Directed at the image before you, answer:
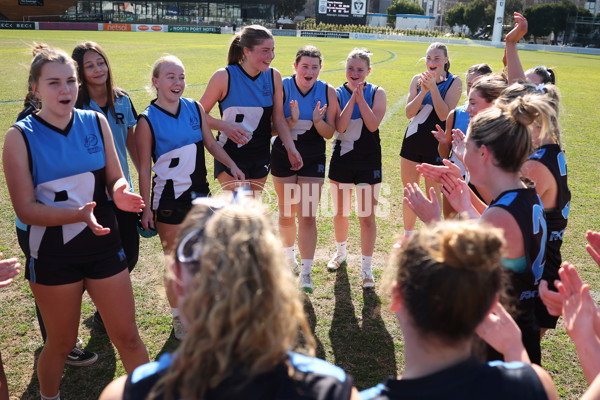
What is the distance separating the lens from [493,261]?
1.53m

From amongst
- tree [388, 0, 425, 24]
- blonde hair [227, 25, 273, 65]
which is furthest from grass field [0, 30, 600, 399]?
tree [388, 0, 425, 24]

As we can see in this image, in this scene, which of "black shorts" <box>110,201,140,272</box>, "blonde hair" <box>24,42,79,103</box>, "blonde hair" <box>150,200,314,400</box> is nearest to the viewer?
"blonde hair" <box>150,200,314,400</box>

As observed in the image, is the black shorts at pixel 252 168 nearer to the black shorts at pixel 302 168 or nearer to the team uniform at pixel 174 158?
the black shorts at pixel 302 168

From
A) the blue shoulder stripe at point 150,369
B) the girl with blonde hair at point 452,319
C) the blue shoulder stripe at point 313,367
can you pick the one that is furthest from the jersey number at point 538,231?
the blue shoulder stripe at point 150,369

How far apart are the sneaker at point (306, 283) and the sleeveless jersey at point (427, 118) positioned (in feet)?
6.97

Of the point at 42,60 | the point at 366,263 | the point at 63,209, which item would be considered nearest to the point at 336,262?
the point at 366,263

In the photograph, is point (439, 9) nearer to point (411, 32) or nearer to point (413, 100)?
point (411, 32)

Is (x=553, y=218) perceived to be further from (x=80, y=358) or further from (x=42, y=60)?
(x=80, y=358)

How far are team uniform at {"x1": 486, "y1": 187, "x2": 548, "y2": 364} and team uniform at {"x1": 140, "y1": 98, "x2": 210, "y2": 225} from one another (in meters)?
2.42

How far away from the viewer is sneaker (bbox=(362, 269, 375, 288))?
4.95m

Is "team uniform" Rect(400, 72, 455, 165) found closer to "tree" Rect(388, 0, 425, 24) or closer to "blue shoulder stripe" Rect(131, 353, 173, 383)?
"blue shoulder stripe" Rect(131, 353, 173, 383)

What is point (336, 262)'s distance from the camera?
5.40 meters

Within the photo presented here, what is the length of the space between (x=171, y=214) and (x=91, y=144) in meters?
1.07

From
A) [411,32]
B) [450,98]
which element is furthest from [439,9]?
[450,98]
